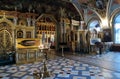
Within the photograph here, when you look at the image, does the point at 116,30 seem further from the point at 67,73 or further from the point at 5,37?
the point at 5,37

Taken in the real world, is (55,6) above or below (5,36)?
above

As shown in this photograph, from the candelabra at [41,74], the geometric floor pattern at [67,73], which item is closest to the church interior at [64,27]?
the geometric floor pattern at [67,73]

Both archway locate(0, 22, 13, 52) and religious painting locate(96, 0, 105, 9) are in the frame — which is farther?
religious painting locate(96, 0, 105, 9)

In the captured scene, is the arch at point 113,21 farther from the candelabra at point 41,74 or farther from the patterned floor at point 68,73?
the candelabra at point 41,74

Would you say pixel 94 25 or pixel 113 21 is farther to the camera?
pixel 94 25

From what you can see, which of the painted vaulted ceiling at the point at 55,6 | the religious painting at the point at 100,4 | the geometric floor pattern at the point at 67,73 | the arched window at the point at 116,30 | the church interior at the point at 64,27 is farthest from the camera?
the arched window at the point at 116,30

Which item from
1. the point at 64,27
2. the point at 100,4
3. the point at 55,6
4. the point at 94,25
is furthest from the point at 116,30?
the point at 55,6

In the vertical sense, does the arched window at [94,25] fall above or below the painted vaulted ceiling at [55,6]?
below

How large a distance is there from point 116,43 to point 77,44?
3836mm

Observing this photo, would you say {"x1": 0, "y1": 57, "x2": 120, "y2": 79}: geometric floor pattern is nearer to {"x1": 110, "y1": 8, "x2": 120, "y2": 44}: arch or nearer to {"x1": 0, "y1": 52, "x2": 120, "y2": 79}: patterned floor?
{"x1": 0, "y1": 52, "x2": 120, "y2": 79}: patterned floor

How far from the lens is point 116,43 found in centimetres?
1189

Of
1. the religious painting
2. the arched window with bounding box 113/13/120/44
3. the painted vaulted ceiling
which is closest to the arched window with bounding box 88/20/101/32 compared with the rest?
the painted vaulted ceiling

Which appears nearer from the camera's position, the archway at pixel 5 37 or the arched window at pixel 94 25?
the archway at pixel 5 37

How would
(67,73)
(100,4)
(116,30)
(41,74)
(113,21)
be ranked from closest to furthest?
(41,74) < (67,73) < (100,4) < (113,21) < (116,30)
